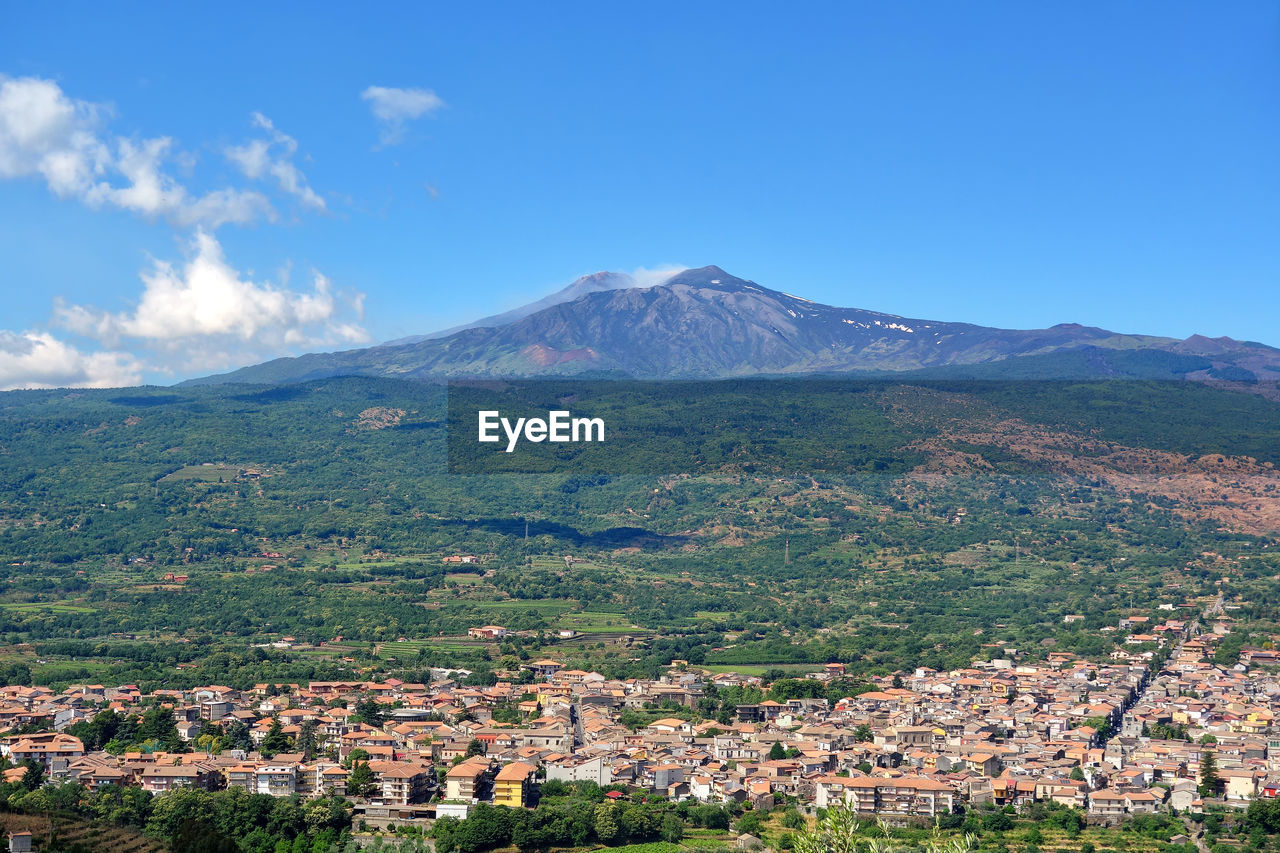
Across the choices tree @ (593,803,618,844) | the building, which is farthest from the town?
tree @ (593,803,618,844)

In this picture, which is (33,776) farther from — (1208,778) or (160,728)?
(1208,778)

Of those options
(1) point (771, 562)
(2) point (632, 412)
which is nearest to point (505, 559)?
(1) point (771, 562)

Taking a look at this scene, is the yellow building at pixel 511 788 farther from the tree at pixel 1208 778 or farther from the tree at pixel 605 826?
the tree at pixel 1208 778

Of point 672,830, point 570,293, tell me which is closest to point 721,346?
point 570,293

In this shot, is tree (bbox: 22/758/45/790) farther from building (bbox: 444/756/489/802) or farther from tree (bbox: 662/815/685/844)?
tree (bbox: 662/815/685/844)

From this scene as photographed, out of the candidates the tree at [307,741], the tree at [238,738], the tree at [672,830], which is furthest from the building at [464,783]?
the tree at [238,738]
